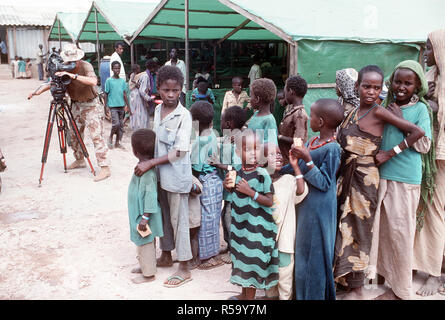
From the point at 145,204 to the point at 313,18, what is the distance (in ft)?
15.4

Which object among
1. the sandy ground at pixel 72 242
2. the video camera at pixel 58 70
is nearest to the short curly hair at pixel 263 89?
the sandy ground at pixel 72 242

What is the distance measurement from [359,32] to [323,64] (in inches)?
41.1

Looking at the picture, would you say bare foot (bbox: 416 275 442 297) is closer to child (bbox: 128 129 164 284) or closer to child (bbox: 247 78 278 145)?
child (bbox: 247 78 278 145)

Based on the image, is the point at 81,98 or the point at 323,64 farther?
the point at 323,64

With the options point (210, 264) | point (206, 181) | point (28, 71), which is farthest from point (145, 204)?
point (28, 71)

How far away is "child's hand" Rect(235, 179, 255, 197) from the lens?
2.36m

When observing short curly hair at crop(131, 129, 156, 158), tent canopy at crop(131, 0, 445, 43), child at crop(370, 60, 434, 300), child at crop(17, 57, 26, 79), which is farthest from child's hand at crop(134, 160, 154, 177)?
child at crop(17, 57, 26, 79)

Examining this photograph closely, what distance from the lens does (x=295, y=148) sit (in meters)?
2.29

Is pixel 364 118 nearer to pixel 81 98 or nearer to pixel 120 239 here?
pixel 120 239

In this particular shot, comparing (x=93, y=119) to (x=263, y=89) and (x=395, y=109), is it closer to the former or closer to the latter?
(x=263, y=89)

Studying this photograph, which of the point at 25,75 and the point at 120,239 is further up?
the point at 25,75

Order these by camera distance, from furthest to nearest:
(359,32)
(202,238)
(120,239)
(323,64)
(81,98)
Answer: (359,32)
(323,64)
(81,98)
(120,239)
(202,238)

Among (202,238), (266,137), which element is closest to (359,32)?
(266,137)

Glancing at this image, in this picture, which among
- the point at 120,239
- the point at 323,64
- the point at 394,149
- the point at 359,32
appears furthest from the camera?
the point at 359,32
